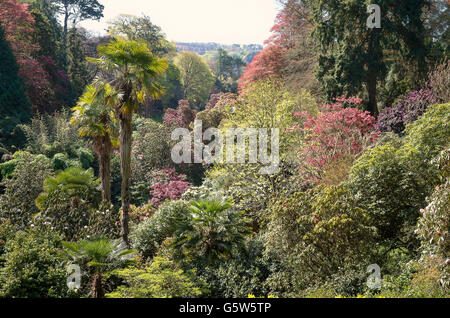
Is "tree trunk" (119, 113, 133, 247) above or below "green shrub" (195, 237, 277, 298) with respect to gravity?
above

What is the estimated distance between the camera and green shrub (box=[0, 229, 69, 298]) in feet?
20.1

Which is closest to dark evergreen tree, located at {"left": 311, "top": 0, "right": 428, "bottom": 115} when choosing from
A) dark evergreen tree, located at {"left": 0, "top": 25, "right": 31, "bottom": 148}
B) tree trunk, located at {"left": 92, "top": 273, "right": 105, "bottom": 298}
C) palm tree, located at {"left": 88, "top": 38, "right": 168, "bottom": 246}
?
palm tree, located at {"left": 88, "top": 38, "right": 168, "bottom": 246}

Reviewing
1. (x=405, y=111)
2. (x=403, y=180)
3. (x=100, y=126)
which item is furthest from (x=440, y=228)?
(x=100, y=126)

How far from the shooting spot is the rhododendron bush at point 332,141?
10615 millimetres

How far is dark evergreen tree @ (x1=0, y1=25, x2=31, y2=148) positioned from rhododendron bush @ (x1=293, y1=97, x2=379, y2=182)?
15.6m

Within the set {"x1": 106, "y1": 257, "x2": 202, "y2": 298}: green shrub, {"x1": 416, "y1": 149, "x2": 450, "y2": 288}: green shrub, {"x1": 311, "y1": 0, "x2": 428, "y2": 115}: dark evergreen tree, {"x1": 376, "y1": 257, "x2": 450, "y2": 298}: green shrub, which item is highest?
{"x1": 311, "y1": 0, "x2": 428, "y2": 115}: dark evergreen tree

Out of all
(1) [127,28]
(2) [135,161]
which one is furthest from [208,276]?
(1) [127,28]

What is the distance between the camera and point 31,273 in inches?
248

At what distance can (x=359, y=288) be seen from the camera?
19.6 ft

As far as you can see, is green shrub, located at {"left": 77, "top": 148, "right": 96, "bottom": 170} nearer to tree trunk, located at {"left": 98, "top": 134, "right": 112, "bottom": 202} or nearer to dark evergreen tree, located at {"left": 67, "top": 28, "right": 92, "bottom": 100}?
tree trunk, located at {"left": 98, "top": 134, "right": 112, "bottom": 202}

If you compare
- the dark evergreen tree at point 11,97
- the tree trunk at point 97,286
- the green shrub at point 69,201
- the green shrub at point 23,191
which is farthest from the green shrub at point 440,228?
the dark evergreen tree at point 11,97

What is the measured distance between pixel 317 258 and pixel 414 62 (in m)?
11.9

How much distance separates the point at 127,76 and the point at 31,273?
5.21m
